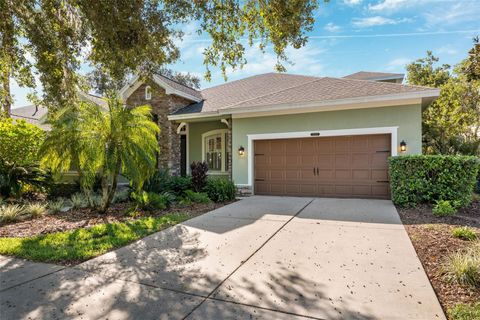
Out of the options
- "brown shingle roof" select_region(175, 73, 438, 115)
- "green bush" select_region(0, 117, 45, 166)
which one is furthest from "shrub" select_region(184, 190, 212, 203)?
"green bush" select_region(0, 117, 45, 166)

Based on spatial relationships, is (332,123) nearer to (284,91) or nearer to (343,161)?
(343,161)

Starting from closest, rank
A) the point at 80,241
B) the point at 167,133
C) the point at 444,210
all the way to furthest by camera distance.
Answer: the point at 80,241, the point at 444,210, the point at 167,133

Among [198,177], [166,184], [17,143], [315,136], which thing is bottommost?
[166,184]

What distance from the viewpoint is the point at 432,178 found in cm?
752

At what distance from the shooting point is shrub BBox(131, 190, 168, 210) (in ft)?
25.2

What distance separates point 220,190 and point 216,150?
392cm

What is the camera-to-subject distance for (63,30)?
6633 millimetres

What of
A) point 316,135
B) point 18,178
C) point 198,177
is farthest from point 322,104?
point 18,178

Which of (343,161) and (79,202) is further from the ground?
(343,161)

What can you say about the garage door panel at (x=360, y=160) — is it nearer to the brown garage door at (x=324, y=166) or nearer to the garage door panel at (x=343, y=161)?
the brown garage door at (x=324, y=166)

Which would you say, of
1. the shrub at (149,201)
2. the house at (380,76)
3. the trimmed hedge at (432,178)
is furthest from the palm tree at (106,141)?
the house at (380,76)

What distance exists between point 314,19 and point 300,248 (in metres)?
4.67

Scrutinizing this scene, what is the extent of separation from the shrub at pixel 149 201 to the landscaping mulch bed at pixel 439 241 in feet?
20.0

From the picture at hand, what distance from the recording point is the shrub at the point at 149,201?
7682 millimetres
